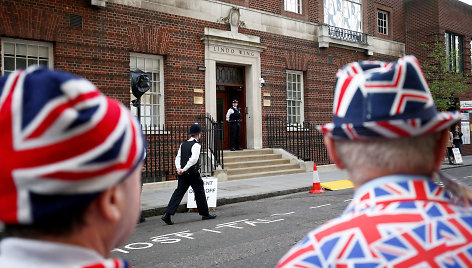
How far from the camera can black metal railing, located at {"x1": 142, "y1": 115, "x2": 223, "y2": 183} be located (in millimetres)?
14086

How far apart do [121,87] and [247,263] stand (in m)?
9.52

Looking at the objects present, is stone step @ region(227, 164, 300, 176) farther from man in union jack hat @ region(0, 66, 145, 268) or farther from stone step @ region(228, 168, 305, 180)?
man in union jack hat @ region(0, 66, 145, 268)

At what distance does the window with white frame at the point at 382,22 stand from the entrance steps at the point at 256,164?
10.5m

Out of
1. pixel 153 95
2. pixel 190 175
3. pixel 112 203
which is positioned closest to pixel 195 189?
pixel 190 175

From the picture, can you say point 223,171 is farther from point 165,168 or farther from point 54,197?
point 54,197

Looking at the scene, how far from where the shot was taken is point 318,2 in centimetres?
2002

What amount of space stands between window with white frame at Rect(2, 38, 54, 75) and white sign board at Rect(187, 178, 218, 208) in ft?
19.9

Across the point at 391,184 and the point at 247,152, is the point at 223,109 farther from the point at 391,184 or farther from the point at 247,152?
the point at 391,184

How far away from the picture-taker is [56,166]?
0.97 m

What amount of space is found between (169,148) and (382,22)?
49.3 feet

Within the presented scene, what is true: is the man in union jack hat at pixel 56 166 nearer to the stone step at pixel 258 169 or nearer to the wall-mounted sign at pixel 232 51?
the stone step at pixel 258 169

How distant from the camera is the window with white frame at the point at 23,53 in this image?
40.1 feet

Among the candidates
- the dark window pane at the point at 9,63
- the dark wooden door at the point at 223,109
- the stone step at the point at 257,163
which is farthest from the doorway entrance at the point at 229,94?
the dark window pane at the point at 9,63

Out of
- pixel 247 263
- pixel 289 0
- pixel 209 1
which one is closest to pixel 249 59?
pixel 209 1
